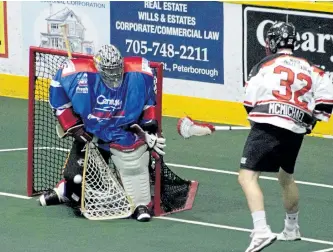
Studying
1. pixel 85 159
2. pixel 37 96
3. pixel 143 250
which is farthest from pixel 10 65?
pixel 143 250

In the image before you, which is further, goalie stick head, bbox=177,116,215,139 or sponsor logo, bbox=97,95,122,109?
sponsor logo, bbox=97,95,122,109

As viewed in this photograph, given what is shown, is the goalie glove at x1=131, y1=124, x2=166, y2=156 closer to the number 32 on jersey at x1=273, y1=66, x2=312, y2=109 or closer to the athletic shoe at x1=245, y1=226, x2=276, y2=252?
the number 32 on jersey at x1=273, y1=66, x2=312, y2=109

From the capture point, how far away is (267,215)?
11.0m

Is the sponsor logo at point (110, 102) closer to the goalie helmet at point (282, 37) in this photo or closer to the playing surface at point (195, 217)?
the playing surface at point (195, 217)

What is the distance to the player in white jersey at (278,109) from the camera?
9594 millimetres

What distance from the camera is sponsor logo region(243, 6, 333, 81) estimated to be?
13977 millimetres

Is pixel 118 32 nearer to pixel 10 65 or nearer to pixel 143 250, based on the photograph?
pixel 10 65

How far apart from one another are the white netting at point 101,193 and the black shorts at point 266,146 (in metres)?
1.65

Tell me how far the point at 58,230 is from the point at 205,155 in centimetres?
328

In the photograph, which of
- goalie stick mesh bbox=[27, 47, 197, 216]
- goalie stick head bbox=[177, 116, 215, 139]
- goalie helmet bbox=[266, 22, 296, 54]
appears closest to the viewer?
goalie helmet bbox=[266, 22, 296, 54]

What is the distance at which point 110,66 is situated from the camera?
35.2 ft

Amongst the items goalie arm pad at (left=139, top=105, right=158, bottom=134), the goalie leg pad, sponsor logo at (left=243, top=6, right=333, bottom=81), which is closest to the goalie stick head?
goalie arm pad at (left=139, top=105, right=158, bottom=134)

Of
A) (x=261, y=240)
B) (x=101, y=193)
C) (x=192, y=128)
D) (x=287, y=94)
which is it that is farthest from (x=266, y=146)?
(x=101, y=193)

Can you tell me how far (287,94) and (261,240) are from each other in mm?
1120
